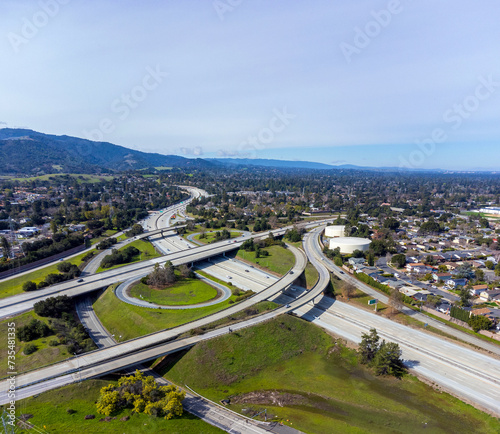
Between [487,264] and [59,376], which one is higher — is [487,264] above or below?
above

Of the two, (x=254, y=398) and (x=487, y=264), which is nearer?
(x=254, y=398)

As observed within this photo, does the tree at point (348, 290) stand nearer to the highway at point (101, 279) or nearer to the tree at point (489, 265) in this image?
the highway at point (101, 279)

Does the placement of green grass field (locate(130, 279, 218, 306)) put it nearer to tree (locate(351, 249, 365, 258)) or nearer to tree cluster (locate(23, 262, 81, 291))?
tree cluster (locate(23, 262, 81, 291))

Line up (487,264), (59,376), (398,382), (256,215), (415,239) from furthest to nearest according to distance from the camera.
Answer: (256,215) → (415,239) → (487,264) → (398,382) → (59,376)

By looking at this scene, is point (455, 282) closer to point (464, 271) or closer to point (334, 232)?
point (464, 271)

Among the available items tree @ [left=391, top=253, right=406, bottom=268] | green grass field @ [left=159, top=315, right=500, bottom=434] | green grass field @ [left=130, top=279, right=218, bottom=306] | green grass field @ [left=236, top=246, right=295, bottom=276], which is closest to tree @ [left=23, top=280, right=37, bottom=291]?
green grass field @ [left=130, top=279, right=218, bottom=306]

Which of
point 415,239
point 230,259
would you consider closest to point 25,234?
point 230,259

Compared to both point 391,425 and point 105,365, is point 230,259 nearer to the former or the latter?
point 105,365
